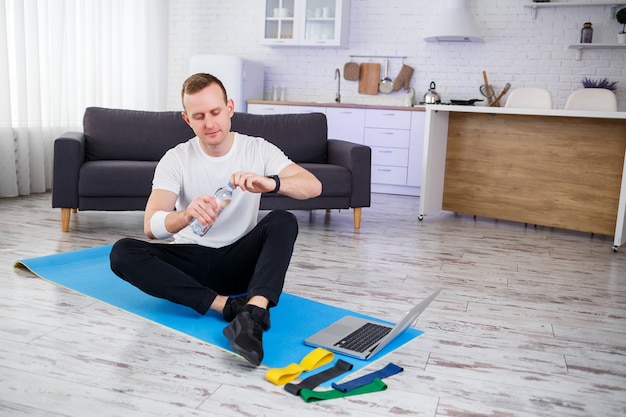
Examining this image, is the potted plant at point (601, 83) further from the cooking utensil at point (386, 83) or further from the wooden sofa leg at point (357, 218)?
the wooden sofa leg at point (357, 218)

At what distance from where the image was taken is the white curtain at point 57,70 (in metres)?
4.94

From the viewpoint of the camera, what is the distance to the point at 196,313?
2414 mm

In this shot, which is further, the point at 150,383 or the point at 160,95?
the point at 160,95

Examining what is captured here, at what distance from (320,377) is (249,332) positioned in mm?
274

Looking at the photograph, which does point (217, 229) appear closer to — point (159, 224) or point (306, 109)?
point (159, 224)

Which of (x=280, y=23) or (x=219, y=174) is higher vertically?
(x=280, y=23)

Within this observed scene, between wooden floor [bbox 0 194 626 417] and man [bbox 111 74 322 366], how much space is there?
19 cm

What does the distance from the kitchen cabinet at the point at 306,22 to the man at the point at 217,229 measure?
460 centimetres

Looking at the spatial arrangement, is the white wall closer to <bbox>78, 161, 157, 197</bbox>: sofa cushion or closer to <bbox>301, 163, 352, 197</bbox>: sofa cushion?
<bbox>301, 163, 352, 197</bbox>: sofa cushion

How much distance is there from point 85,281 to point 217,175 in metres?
0.93

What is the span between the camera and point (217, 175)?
2320 mm

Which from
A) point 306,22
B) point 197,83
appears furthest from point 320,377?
point 306,22

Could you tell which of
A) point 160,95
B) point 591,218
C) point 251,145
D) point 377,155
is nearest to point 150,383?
point 251,145

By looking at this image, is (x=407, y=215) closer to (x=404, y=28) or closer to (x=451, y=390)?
(x=404, y=28)
